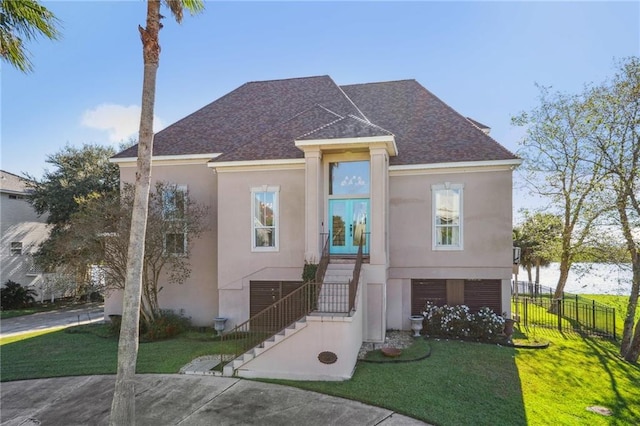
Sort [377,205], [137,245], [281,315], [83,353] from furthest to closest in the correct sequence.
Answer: [83,353], [377,205], [281,315], [137,245]

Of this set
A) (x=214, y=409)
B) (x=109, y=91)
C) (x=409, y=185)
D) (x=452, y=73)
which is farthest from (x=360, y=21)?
(x=214, y=409)

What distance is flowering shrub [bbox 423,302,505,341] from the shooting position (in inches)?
476

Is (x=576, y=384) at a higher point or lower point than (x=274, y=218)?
lower

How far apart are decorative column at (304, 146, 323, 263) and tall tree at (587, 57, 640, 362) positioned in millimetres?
9602

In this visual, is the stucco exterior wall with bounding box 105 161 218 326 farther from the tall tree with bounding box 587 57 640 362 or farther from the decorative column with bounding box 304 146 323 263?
the tall tree with bounding box 587 57 640 362

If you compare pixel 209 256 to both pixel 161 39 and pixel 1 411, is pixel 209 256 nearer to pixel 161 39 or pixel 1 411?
pixel 1 411

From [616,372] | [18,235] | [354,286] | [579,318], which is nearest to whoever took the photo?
[354,286]

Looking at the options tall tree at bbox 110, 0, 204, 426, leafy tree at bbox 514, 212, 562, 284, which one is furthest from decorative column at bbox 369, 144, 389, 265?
leafy tree at bbox 514, 212, 562, 284

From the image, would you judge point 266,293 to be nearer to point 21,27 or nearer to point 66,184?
point 21,27

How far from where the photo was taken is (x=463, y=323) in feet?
40.3

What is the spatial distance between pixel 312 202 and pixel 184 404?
6.51 m

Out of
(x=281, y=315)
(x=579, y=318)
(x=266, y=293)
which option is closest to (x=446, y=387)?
(x=281, y=315)

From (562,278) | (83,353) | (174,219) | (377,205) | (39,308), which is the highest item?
(377,205)

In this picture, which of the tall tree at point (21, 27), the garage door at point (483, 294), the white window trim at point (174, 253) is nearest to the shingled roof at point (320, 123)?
the white window trim at point (174, 253)
